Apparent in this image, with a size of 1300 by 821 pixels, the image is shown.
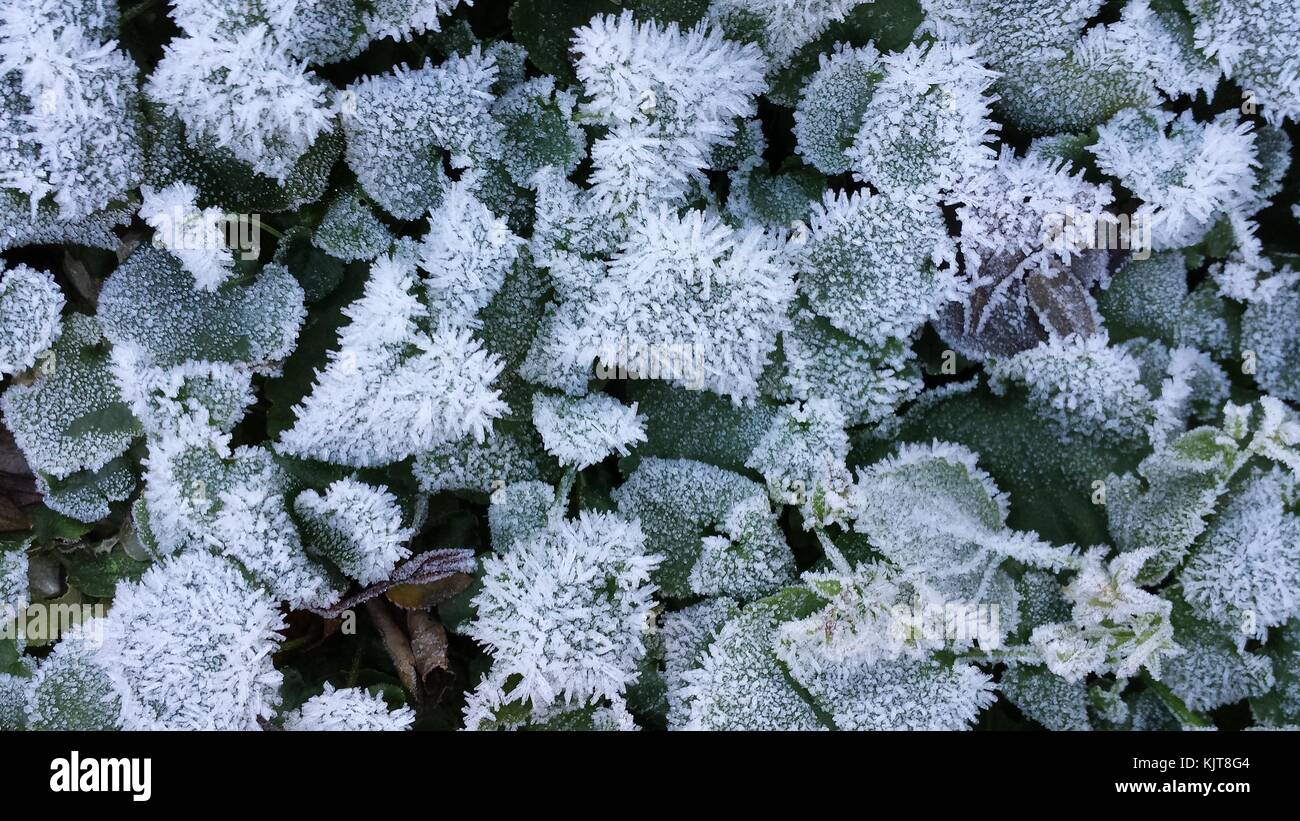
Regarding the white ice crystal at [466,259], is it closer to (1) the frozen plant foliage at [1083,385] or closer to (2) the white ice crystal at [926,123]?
(2) the white ice crystal at [926,123]

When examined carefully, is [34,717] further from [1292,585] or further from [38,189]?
[1292,585]

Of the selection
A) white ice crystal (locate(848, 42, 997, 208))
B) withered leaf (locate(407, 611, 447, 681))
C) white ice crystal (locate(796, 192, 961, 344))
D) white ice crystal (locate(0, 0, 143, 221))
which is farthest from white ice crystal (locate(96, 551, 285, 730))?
white ice crystal (locate(848, 42, 997, 208))

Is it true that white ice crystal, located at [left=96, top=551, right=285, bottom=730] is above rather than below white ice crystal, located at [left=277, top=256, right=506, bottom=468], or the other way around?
below

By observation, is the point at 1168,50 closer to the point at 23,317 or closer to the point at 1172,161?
the point at 1172,161

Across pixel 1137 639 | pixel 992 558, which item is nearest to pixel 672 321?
pixel 992 558

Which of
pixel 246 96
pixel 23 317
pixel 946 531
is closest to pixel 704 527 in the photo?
pixel 946 531

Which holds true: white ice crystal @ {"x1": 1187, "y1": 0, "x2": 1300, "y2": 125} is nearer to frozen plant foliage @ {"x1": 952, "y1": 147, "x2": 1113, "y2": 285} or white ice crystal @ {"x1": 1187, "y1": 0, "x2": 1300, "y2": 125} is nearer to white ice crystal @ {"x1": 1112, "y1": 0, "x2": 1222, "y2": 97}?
white ice crystal @ {"x1": 1112, "y1": 0, "x2": 1222, "y2": 97}

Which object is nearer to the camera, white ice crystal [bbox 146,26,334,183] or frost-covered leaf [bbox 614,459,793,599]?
white ice crystal [bbox 146,26,334,183]
